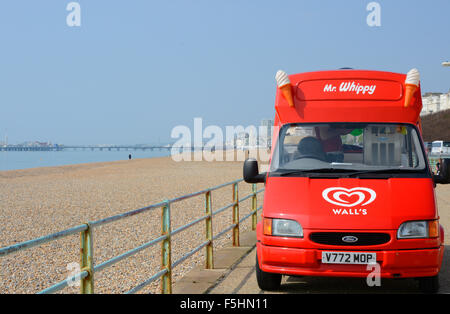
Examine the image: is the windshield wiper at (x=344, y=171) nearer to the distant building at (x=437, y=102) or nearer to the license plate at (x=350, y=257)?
the license plate at (x=350, y=257)

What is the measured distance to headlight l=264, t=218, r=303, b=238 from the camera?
5.77 m

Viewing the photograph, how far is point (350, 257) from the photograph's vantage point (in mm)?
5621

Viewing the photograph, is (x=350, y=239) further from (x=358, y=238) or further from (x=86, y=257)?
(x=86, y=257)

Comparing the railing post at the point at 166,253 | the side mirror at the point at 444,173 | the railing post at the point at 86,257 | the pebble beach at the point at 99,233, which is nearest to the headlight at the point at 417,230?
the side mirror at the point at 444,173

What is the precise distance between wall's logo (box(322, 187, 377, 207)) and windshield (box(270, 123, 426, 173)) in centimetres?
52

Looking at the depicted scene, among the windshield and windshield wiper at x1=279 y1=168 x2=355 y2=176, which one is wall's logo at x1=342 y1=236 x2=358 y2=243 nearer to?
windshield wiper at x1=279 y1=168 x2=355 y2=176

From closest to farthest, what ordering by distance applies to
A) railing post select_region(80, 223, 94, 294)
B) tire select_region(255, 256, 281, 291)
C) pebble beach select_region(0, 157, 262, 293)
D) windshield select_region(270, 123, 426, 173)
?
railing post select_region(80, 223, 94, 294)
tire select_region(255, 256, 281, 291)
windshield select_region(270, 123, 426, 173)
pebble beach select_region(0, 157, 262, 293)

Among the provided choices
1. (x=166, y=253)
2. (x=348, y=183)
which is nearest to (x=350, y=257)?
(x=348, y=183)

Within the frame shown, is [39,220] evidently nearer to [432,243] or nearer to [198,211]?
[198,211]

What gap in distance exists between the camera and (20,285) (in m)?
9.12

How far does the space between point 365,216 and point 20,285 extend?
20.0 feet

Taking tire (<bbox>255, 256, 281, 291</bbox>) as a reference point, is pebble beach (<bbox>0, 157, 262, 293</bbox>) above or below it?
below

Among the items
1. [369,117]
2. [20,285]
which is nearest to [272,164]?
[369,117]

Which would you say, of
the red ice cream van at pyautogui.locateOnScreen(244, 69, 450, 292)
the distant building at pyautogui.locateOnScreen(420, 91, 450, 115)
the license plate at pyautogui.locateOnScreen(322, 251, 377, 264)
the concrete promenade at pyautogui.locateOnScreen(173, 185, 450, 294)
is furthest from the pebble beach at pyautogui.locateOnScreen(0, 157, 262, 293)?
the distant building at pyautogui.locateOnScreen(420, 91, 450, 115)
